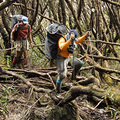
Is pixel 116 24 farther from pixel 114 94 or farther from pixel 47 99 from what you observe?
pixel 114 94

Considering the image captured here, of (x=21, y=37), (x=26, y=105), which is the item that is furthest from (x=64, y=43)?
(x=21, y=37)

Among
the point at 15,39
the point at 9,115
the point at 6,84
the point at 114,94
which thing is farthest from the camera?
the point at 15,39

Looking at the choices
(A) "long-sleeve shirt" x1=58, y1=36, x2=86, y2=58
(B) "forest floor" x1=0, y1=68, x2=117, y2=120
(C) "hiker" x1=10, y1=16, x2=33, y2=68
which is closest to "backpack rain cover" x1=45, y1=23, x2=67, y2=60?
(A) "long-sleeve shirt" x1=58, y1=36, x2=86, y2=58

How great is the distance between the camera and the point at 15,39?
5.44 meters

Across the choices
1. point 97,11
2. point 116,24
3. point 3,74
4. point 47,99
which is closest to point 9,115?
point 47,99

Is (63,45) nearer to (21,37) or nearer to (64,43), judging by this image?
(64,43)

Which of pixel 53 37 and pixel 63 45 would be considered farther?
pixel 53 37

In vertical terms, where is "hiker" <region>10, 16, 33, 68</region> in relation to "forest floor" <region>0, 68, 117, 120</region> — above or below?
above

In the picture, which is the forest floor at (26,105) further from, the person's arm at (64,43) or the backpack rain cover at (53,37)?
the person's arm at (64,43)

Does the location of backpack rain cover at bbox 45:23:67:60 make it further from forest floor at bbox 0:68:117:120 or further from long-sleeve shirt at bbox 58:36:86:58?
forest floor at bbox 0:68:117:120

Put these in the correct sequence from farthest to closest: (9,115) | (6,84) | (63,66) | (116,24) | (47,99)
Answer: (116,24), (6,84), (47,99), (63,66), (9,115)

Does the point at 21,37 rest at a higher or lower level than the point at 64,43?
higher

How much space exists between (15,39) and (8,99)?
7.83 feet

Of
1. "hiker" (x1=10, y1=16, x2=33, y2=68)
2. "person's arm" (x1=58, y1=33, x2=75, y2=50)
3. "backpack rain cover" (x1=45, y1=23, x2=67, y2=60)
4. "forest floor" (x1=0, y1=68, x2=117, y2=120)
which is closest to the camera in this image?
"person's arm" (x1=58, y1=33, x2=75, y2=50)
